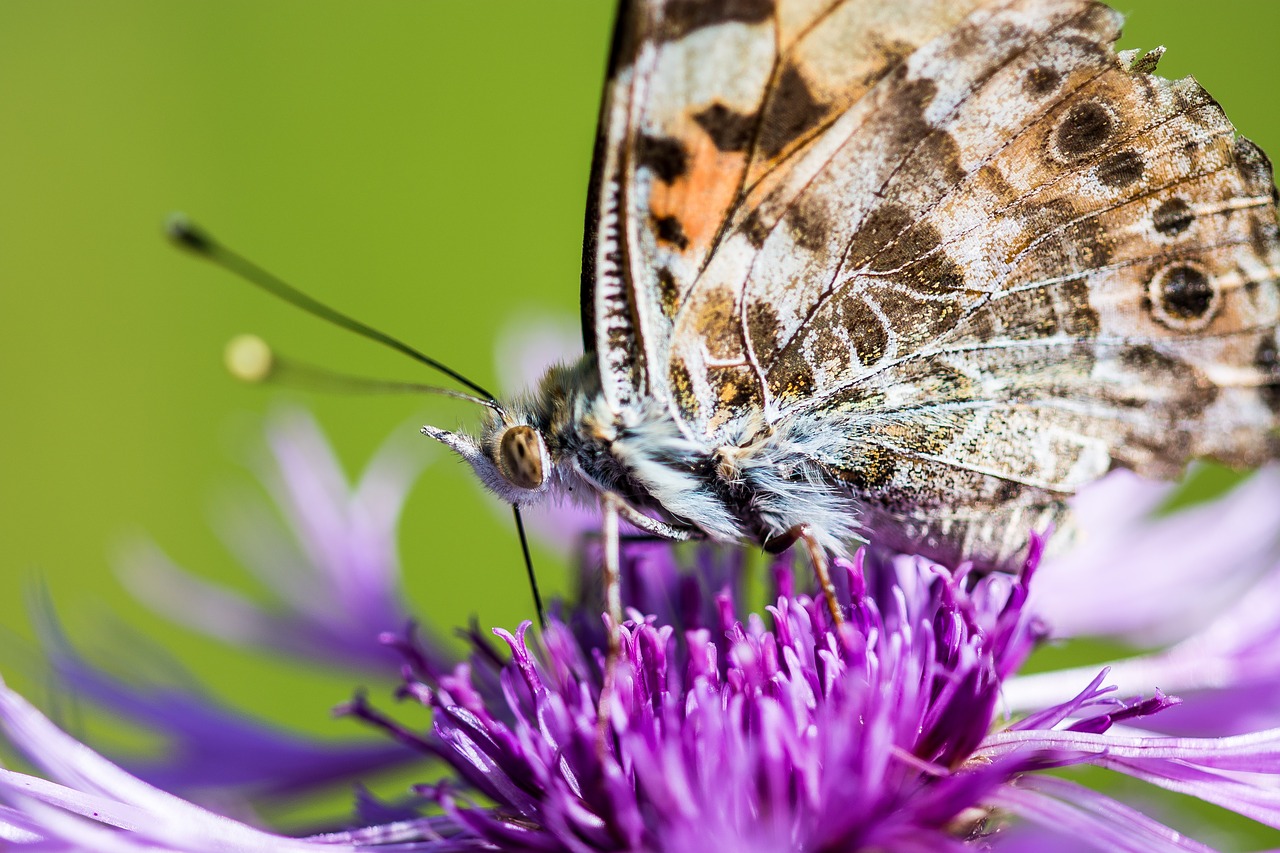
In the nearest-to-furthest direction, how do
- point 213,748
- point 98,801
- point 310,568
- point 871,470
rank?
point 98,801 < point 871,470 < point 213,748 < point 310,568

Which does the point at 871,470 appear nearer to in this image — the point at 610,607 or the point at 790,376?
the point at 790,376

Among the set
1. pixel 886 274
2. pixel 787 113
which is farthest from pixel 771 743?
pixel 787 113

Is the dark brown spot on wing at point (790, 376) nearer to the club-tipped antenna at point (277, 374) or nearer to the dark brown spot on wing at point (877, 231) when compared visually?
the dark brown spot on wing at point (877, 231)

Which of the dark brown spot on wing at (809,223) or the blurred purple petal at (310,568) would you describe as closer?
the dark brown spot on wing at (809,223)

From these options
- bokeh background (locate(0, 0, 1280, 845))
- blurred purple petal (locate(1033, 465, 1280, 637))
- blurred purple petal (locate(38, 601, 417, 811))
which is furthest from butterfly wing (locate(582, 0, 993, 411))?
bokeh background (locate(0, 0, 1280, 845))

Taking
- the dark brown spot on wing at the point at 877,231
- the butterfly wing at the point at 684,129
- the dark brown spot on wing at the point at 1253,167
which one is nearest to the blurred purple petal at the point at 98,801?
the butterfly wing at the point at 684,129

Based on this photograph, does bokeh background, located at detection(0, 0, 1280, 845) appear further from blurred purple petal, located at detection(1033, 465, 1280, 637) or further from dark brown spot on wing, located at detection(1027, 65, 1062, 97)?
dark brown spot on wing, located at detection(1027, 65, 1062, 97)

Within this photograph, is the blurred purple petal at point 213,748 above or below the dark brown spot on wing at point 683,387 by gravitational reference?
below
